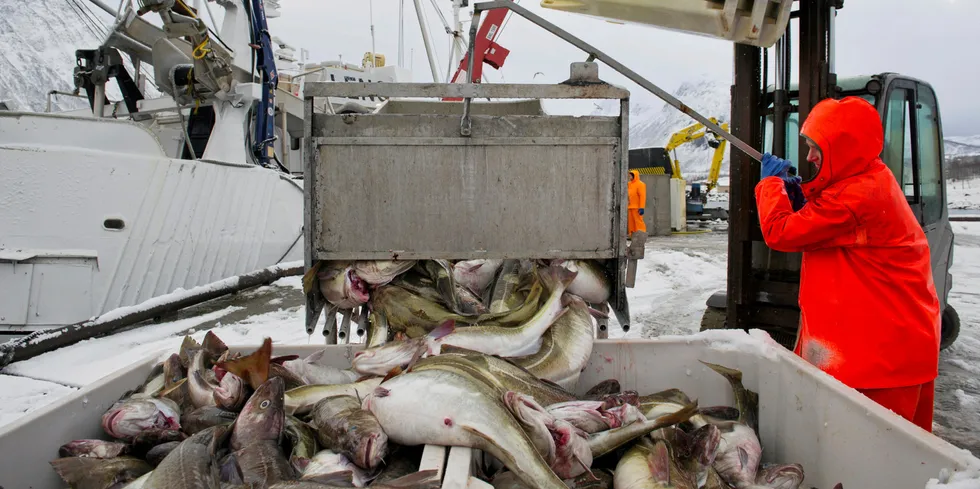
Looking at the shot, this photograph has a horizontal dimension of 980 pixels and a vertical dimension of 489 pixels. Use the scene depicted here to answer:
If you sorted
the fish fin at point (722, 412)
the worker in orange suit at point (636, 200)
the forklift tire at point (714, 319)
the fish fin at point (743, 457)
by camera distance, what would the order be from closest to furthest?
the fish fin at point (743, 457) < the fish fin at point (722, 412) < the forklift tire at point (714, 319) < the worker in orange suit at point (636, 200)

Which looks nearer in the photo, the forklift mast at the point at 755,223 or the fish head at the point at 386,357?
the fish head at the point at 386,357

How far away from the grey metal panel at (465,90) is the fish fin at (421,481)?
159 cm

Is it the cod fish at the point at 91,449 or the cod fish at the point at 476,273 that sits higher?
the cod fish at the point at 476,273

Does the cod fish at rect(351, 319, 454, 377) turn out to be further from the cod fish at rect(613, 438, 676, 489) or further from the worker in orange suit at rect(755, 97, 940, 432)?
the worker in orange suit at rect(755, 97, 940, 432)

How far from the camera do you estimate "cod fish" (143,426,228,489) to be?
1652mm

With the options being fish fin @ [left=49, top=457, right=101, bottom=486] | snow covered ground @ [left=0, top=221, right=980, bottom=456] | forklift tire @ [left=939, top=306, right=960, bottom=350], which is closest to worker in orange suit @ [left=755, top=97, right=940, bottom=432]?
snow covered ground @ [left=0, top=221, right=980, bottom=456]

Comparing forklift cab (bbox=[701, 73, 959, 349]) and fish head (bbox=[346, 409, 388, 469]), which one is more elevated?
forklift cab (bbox=[701, 73, 959, 349])

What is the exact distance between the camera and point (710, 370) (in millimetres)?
2531

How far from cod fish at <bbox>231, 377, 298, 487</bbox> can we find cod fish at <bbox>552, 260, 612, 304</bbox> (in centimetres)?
144

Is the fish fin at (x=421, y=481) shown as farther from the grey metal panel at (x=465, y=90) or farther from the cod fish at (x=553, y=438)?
the grey metal panel at (x=465, y=90)

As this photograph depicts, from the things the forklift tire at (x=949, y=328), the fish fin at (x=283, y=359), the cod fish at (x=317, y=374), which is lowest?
the forklift tire at (x=949, y=328)

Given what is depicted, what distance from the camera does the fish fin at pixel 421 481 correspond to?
4.97 feet

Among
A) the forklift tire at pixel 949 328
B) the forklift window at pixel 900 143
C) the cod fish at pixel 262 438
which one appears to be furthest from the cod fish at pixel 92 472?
the forklift tire at pixel 949 328

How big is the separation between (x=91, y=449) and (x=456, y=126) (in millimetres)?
1955
